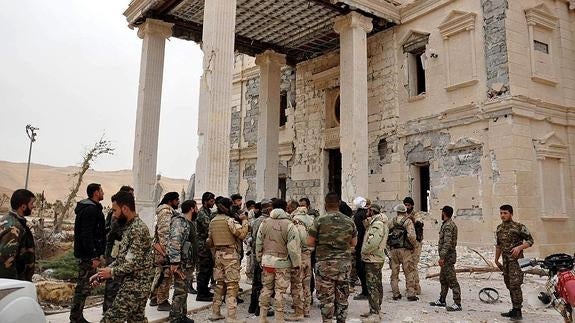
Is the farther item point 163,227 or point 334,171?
point 334,171

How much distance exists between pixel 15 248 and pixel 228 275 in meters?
2.72

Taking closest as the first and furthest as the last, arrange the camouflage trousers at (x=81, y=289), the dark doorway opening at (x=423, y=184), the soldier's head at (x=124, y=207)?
the soldier's head at (x=124, y=207)
the camouflage trousers at (x=81, y=289)
the dark doorway opening at (x=423, y=184)

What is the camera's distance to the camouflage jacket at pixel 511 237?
253 inches

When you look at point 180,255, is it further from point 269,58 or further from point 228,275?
point 269,58

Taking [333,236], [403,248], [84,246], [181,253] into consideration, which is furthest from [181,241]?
[403,248]

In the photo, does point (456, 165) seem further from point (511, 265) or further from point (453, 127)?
point (511, 265)

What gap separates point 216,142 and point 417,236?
208 inches

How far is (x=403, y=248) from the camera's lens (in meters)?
7.93

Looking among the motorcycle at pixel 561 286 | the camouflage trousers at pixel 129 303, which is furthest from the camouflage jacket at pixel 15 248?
the motorcycle at pixel 561 286

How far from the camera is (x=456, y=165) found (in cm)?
1321

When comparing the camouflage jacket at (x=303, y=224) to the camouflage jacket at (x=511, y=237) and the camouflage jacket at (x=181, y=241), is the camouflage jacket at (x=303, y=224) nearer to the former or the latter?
the camouflage jacket at (x=181, y=241)

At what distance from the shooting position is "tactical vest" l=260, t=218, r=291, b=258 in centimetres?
590

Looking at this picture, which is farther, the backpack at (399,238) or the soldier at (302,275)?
the backpack at (399,238)

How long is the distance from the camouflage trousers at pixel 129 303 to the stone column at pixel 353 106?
10.1 metres
